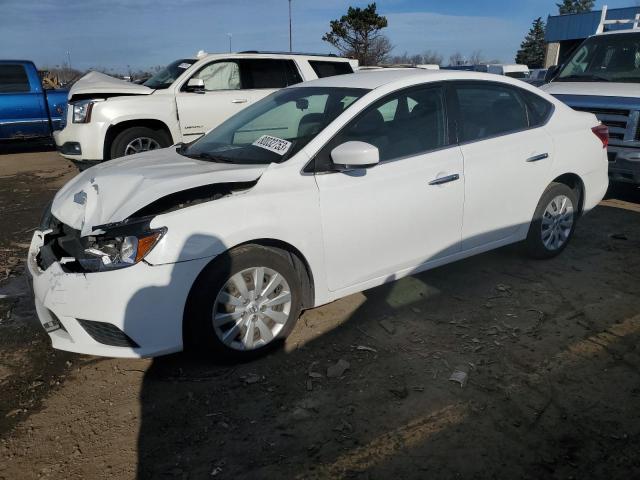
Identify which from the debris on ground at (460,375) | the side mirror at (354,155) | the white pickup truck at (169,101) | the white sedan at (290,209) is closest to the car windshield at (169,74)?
the white pickup truck at (169,101)

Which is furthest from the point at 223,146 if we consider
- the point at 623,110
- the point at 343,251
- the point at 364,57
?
the point at 364,57

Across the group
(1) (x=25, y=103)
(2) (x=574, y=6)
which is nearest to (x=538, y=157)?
(1) (x=25, y=103)

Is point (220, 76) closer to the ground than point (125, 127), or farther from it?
farther from it

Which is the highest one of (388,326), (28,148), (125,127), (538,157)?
(538,157)

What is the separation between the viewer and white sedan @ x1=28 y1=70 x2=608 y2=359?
285 centimetres

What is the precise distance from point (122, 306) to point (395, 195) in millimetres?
1863

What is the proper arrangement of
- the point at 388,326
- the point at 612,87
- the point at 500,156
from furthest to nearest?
1. the point at 612,87
2. the point at 500,156
3. the point at 388,326

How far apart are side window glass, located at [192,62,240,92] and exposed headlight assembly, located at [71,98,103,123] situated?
1621 mm

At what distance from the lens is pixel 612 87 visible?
22.5ft

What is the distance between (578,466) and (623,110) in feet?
18.2

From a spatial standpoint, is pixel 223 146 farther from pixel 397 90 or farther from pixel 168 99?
pixel 168 99

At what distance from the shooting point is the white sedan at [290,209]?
112 inches

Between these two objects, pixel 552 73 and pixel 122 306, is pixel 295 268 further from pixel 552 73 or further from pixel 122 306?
pixel 552 73

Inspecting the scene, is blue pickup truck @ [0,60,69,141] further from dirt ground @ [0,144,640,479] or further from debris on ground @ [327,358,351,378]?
debris on ground @ [327,358,351,378]
